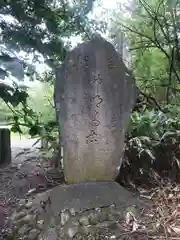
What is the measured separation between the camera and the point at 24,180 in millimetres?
3023

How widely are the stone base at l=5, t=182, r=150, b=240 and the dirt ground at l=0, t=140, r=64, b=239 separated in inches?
10.2

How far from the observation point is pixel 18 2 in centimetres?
273

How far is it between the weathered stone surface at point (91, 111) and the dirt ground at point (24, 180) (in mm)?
584

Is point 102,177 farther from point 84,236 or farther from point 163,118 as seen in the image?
point 163,118

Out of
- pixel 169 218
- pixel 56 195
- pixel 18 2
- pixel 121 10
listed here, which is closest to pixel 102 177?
pixel 56 195

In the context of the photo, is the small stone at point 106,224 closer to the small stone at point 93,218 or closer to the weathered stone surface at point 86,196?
the small stone at point 93,218

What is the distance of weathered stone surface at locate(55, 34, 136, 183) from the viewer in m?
2.37

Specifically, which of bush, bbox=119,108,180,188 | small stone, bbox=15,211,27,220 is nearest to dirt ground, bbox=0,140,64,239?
small stone, bbox=15,211,27,220

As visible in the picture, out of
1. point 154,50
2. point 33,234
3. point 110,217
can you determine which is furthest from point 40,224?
point 154,50

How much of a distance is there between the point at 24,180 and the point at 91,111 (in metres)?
1.08

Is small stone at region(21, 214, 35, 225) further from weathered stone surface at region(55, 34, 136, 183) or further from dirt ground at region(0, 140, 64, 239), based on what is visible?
weathered stone surface at region(55, 34, 136, 183)

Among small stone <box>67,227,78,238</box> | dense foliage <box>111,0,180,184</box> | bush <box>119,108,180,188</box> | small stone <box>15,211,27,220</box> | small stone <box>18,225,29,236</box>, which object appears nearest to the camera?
small stone <box>67,227,78,238</box>

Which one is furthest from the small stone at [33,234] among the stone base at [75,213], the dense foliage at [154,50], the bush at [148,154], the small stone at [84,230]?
the dense foliage at [154,50]

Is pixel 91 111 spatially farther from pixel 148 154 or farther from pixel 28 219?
pixel 28 219
